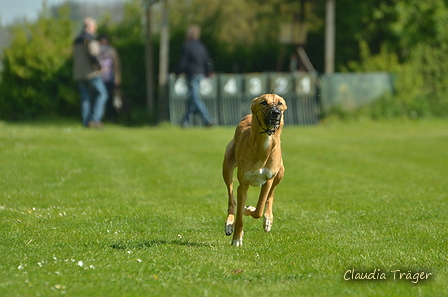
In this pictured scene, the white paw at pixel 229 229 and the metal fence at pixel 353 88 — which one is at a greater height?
the metal fence at pixel 353 88

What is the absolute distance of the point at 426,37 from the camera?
20766 millimetres

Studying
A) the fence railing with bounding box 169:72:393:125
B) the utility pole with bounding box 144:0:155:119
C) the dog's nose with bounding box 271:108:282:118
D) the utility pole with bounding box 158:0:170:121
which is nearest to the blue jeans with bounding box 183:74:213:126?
the fence railing with bounding box 169:72:393:125

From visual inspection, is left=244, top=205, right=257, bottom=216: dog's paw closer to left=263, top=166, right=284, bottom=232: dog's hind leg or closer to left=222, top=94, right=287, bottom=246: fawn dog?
left=222, top=94, right=287, bottom=246: fawn dog

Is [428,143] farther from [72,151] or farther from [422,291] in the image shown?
[422,291]

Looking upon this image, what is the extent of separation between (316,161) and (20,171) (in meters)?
5.15

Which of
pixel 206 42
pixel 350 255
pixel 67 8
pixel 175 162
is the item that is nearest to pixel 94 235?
pixel 350 255

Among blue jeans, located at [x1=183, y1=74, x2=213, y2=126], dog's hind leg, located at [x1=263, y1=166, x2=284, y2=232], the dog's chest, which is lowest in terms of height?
dog's hind leg, located at [x1=263, y1=166, x2=284, y2=232]

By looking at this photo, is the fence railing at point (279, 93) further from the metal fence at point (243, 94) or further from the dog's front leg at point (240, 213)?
the dog's front leg at point (240, 213)

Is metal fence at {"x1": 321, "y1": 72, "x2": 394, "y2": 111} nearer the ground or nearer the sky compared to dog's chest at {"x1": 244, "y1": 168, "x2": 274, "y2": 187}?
nearer the sky

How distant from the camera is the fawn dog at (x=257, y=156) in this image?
561 cm

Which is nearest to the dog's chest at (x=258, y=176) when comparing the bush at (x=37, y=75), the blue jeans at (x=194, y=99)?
the blue jeans at (x=194, y=99)

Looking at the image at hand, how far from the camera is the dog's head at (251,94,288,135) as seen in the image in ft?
18.0

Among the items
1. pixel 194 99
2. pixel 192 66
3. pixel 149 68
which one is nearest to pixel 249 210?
pixel 194 99

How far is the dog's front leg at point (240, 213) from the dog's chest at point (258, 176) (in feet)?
0.24
